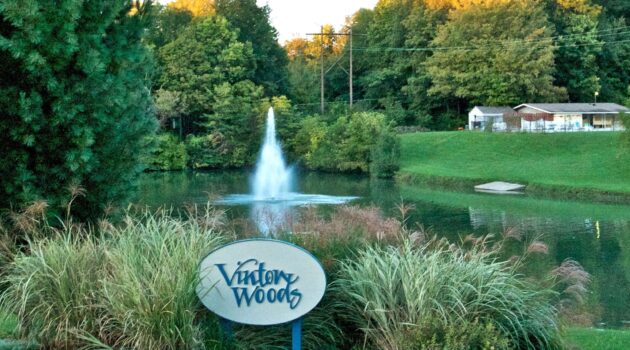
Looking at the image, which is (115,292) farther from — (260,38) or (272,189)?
(260,38)

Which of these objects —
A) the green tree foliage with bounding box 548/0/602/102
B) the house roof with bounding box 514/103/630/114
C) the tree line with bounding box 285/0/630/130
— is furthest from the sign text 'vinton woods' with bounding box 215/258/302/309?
the green tree foliage with bounding box 548/0/602/102

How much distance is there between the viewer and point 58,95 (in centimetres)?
871

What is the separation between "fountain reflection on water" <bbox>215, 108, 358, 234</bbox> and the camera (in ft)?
97.7

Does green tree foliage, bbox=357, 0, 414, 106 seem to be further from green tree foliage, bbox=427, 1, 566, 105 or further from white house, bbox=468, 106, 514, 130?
white house, bbox=468, 106, 514, 130

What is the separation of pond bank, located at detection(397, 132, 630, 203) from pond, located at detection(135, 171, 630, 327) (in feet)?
8.13

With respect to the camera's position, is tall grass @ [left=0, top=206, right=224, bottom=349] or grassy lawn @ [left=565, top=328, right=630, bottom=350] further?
grassy lawn @ [left=565, top=328, right=630, bottom=350]

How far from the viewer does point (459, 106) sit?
69188mm

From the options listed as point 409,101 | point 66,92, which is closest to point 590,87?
point 409,101

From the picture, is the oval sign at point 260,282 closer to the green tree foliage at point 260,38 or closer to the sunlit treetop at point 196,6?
the green tree foliage at point 260,38

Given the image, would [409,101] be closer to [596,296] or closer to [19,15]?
[596,296]

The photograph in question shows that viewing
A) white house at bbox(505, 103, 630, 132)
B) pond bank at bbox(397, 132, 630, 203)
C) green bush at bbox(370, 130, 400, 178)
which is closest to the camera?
pond bank at bbox(397, 132, 630, 203)

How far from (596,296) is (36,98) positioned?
9.97 metres

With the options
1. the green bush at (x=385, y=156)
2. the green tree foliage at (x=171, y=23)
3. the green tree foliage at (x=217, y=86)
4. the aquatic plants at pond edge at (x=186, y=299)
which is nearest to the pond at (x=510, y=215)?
the green bush at (x=385, y=156)

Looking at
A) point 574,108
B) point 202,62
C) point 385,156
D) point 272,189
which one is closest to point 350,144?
point 385,156
